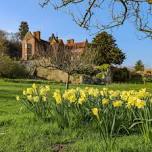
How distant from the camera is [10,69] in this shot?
5088 centimetres

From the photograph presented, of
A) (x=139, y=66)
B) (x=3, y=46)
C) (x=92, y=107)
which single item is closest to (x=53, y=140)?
(x=92, y=107)

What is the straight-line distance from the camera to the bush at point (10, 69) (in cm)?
5019

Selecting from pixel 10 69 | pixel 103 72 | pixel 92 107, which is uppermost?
pixel 10 69

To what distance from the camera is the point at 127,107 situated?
780 centimetres

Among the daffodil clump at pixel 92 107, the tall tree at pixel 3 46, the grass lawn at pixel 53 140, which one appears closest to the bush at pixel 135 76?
the tall tree at pixel 3 46

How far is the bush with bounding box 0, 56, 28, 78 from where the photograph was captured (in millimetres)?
50188

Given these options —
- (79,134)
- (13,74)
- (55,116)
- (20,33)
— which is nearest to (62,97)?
(55,116)

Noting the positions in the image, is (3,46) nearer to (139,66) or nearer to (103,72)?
(103,72)

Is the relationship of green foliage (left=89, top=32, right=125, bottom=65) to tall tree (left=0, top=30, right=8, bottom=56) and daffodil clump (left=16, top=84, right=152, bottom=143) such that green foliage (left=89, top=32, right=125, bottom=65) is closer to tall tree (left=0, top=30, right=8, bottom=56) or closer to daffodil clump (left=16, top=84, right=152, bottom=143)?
tall tree (left=0, top=30, right=8, bottom=56)

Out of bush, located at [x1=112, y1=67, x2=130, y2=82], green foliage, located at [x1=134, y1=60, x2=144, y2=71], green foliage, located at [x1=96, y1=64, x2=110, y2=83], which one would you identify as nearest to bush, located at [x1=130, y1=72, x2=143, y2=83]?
bush, located at [x1=112, y1=67, x2=130, y2=82]

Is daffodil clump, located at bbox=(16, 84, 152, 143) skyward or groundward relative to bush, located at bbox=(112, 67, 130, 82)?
groundward

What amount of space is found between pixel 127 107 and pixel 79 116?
3.00 ft

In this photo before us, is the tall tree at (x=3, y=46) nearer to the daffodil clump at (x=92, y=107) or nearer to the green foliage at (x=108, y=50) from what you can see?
the green foliage at (x=108, y=50)

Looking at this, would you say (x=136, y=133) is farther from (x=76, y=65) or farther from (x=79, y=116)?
(x=76, y=65)
